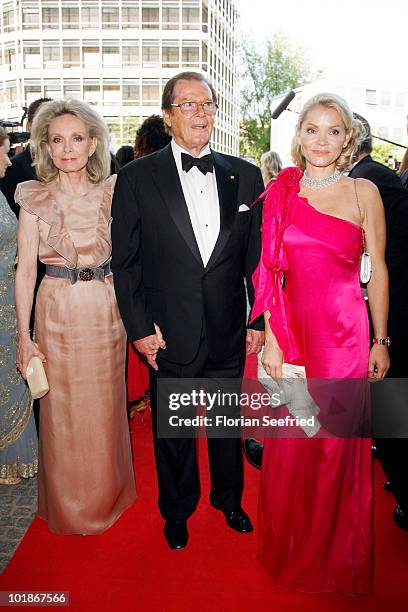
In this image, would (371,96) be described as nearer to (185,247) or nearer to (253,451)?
(253,451)

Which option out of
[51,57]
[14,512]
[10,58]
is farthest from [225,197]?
[10,58]

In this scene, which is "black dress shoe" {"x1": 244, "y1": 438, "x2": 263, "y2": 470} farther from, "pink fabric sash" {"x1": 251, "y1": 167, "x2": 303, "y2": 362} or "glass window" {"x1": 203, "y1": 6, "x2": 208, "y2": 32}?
"glass window" {"x1": 203, "y1": 6, "x2": 208, "y2": 32}

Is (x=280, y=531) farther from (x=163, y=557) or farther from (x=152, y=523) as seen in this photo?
(x=152, y=523)

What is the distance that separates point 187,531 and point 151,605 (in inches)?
19.4

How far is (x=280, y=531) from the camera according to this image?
2.26 meters

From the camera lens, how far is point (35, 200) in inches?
94.3

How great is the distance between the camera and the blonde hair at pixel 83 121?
7.88ft

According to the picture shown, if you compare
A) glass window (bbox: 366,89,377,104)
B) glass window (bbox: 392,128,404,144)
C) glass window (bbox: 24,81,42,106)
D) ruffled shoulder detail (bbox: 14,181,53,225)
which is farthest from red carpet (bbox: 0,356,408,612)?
glass window (bbox: 24,81,42,106)

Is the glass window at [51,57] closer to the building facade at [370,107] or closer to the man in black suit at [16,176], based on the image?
the building facade at [370,107]

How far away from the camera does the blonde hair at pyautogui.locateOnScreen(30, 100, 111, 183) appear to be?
2.40 meters

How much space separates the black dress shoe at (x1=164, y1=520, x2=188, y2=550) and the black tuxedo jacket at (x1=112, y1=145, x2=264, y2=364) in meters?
0.81

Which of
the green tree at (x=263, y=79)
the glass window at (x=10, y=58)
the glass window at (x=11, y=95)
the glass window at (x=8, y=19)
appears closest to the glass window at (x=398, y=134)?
the green tree at (x=263, y=79)

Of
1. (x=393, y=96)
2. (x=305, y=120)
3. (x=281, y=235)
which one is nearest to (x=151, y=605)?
(x=281, y=235)

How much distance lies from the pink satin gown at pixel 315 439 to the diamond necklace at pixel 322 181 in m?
0.05
